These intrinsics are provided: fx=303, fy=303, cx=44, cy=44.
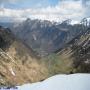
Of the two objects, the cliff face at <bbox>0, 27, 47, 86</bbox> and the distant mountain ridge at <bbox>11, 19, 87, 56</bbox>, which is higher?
the cliff face at <bbox>0, 27, 47, 86</bbox>

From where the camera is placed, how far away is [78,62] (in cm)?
1859

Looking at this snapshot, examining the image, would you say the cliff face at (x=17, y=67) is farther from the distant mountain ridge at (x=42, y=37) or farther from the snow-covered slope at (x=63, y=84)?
the distant mountain ridge at (x=42, y=37)

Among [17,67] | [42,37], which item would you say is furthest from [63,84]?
[42,37]

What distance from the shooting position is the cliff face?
46.2 ft

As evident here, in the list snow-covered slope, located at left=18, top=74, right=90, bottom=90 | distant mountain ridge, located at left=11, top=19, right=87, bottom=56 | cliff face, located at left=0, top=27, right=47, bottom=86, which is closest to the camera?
snow-covered slope, located at left=18, top=74, right=90, bottom=90

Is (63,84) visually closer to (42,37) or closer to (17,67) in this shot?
(17,67)

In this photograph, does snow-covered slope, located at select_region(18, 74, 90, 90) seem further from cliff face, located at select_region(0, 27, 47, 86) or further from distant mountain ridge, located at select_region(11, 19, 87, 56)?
distant mountain ridge, located at select_region(11, 19, 87, 56)

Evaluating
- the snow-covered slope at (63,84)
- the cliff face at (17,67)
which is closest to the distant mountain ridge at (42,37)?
the cliff face at (17,67)

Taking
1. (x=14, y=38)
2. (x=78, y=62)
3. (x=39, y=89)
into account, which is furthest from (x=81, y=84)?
(x=14, y=38)

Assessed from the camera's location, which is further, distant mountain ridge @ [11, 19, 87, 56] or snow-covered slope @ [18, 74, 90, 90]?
distant mountain ridge @ [11, 19, 87, 56]

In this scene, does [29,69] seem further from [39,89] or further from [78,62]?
[78,62]

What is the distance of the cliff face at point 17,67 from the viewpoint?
554 inches

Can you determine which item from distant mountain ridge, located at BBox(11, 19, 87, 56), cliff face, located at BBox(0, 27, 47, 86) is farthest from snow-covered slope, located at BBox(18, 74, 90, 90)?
distant mountain ridge, located at BBox(11, 19, 87, 56)

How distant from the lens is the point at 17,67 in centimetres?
1499
